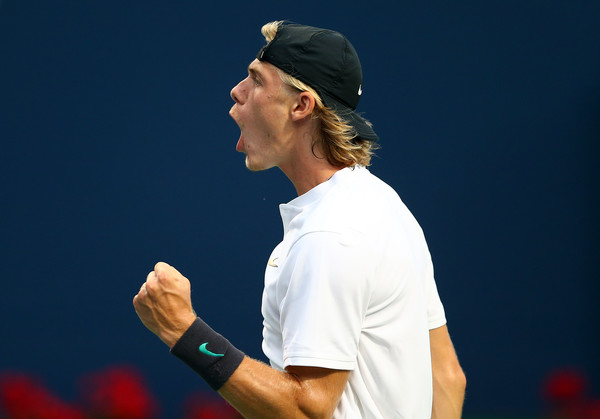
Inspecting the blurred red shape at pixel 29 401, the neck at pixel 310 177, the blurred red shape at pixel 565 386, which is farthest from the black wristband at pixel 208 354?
the blurred red shape at pixel 565 386

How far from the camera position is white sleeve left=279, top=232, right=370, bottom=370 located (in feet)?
4.89

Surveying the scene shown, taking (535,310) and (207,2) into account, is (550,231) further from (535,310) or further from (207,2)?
(207,2)

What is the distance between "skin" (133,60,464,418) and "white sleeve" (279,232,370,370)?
42 mm

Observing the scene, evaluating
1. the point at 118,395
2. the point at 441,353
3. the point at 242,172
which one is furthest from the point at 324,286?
the point at 242,172

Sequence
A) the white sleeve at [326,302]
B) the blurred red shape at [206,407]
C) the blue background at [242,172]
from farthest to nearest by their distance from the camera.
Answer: the blue background at [242,172]
the blurred red shape at [206,407]
the white sleeve at [326,302]

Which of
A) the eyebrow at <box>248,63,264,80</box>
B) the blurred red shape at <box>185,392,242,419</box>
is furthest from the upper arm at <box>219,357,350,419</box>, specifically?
the blurred red shape at <box>185,392,242,419</box>

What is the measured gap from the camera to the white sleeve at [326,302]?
1.49 meters

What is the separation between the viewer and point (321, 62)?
183 cm

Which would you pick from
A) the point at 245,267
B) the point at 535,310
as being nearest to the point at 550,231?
the point at 535,310

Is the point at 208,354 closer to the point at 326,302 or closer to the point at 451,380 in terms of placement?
the point at 326,302

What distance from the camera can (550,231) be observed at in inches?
162

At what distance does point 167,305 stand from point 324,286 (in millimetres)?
339

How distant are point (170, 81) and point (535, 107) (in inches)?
75.8

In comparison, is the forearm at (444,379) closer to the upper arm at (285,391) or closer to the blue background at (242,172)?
the upper arm at (285,391)
